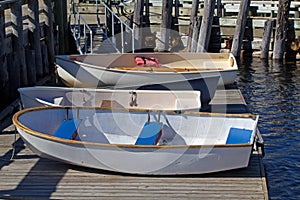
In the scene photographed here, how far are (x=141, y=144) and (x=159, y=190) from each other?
0.99 meters

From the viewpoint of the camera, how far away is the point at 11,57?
12.1m

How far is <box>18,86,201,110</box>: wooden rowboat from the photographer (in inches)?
415

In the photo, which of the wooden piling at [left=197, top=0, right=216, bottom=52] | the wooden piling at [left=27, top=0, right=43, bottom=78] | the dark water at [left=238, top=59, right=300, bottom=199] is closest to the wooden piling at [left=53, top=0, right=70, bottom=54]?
the wooden piling at [left=27, top=0, right=43, bottom=78]

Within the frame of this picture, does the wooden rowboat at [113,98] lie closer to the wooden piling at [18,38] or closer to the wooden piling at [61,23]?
the wooden piling at [18,38]

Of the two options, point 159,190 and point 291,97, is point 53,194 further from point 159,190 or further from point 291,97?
point 291,97

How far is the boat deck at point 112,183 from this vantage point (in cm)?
756

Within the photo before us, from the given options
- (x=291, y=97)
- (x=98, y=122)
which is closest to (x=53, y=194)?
(x=98, y=122)

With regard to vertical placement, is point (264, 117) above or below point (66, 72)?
below

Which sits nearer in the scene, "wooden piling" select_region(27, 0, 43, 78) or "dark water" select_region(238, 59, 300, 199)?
"dark water" select_region(238, 59, 300, 199)

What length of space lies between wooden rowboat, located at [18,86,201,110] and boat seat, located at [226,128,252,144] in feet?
5.34

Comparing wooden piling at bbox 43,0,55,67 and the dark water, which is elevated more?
wooden piling at bbox 43,0,55,67

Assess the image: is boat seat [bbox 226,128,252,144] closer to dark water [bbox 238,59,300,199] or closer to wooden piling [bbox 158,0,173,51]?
dark water [bbox 238,59,300,199]

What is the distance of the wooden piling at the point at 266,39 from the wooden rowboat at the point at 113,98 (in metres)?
9.60

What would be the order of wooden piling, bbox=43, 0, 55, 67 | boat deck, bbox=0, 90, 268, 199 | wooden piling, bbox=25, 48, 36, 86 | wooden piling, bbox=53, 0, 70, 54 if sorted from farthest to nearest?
wooden piling, bbox=53, 0, 70, 54 → wooden piling, bbox=43, 0, 55, 67 → wooden piling, bbox=25, 48, 36, 86 → boat deck, bbox=0, 90, 268, 199
